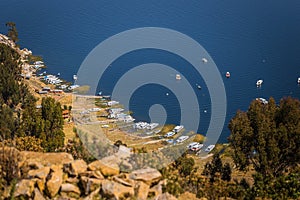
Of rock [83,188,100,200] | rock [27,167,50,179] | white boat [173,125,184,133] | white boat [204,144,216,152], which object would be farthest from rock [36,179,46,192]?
white boat [173,125,184,133]

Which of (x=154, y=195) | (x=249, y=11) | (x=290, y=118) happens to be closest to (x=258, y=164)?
(x=290, y=118)

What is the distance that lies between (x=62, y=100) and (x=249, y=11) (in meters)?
46.6

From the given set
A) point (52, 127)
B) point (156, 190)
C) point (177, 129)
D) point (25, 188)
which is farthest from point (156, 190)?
point (177, 129)

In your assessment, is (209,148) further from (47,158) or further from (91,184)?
(91,184)

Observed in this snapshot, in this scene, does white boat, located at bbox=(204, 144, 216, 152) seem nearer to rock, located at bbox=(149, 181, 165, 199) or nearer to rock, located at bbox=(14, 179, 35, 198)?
rock, located at bbox=(149, 181, 165, 199)

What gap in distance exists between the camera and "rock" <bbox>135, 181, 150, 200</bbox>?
1299 centimetres

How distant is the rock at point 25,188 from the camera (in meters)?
13.1

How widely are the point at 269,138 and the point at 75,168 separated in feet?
40.4

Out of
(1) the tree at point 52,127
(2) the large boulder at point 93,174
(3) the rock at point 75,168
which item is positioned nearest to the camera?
(2) the large boulder at point 93,174

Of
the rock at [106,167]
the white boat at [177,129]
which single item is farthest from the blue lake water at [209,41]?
the rock at [106,167]

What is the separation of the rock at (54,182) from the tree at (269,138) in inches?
481

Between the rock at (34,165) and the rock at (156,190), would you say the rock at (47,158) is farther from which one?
the rock at (156,190)

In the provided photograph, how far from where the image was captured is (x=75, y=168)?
45.5ft

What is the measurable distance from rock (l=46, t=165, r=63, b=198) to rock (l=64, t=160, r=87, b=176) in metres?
0.37
